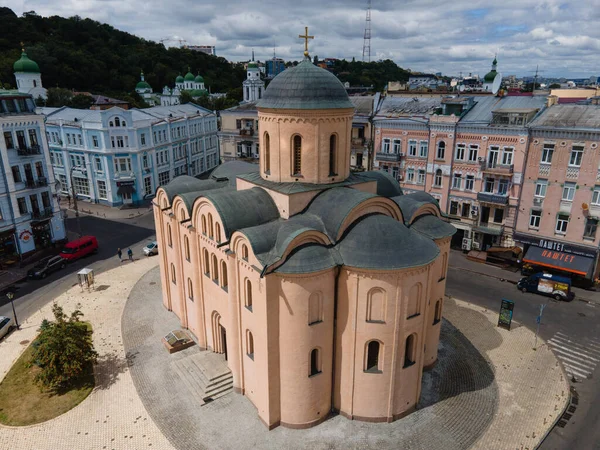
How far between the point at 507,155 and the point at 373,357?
2684 cm

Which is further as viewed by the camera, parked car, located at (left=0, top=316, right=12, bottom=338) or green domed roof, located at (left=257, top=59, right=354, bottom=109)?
parked car, located at (left=0, top=316, right=12, bottom=338)

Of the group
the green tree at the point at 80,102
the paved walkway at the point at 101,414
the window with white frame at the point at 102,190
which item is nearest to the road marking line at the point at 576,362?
the paved walkway at the point at 101,414

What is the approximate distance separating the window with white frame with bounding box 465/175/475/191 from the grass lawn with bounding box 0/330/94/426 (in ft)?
118

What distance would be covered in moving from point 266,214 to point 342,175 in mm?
5385

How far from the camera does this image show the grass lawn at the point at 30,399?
71.6ft

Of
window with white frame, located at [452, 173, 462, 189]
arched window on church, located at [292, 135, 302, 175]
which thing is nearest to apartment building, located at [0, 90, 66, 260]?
arched window on church, located at [292, 135, 302, 175]

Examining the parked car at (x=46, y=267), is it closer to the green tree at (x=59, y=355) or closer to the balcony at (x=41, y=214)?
the balcony at (x=41, y=214)

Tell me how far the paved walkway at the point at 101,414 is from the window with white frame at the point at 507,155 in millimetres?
35888

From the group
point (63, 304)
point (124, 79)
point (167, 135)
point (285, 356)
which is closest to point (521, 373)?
point (285, 356)

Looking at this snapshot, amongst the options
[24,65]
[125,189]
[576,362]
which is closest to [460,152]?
[576,362]

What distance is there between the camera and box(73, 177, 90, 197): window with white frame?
193ft

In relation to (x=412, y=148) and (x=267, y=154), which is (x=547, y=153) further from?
(x=267, y=154)

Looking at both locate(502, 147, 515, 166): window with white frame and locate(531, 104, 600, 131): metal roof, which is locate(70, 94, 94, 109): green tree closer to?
locate(502, 147, 515, 166): window with white frame

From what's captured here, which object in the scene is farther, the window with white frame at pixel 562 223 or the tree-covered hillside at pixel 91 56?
the tree-covered hillside at pixel 91 56
